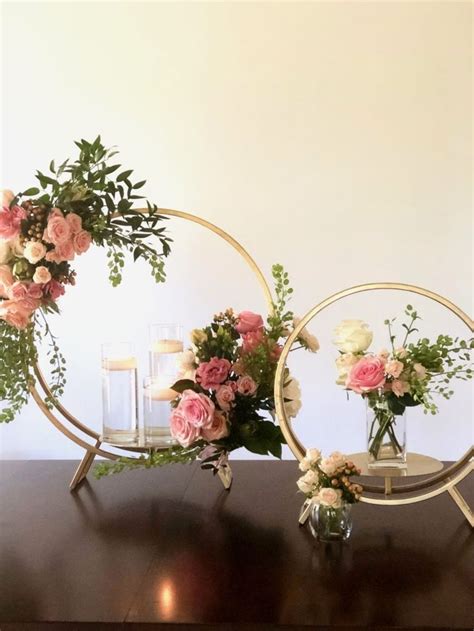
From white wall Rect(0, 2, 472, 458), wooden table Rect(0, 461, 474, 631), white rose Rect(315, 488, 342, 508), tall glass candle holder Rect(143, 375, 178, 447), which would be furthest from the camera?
white wall Rect(0, 2, 472, 458)

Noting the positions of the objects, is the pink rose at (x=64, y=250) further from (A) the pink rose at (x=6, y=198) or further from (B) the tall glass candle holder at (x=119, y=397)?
(B) the tall glass candle holder at (x=119, y=397)

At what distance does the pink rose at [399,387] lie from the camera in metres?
1.08

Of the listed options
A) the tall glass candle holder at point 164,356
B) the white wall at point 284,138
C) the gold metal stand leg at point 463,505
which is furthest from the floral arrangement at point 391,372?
the white wall at point 284,138

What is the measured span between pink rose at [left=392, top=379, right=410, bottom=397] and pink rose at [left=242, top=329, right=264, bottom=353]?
0.25m

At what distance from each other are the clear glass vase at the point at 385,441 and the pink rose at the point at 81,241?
0.56 meters

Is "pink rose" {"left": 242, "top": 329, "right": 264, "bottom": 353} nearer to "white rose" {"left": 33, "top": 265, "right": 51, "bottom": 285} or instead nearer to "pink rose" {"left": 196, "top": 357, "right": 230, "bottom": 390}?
"pink rose" {"left": 196, "top": 357, "right": 230, "bottom": 390}

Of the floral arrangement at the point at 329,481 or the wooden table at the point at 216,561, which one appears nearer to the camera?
the wooden table at the point at 216,561

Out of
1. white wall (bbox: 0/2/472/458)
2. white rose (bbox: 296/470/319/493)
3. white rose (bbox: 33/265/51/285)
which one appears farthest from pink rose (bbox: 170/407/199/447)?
white wall (bbox: 0/2/472/458)

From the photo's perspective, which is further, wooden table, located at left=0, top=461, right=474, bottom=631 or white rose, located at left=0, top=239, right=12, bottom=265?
white rose, located at left=0, top=239, right=12, bottom=265

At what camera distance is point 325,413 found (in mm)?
2275

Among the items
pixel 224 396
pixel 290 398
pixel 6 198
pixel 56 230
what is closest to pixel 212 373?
pixel 224 396

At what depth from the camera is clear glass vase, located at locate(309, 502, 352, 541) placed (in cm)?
106

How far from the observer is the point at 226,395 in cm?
115

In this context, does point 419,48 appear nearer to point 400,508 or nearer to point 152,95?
point 152,95
